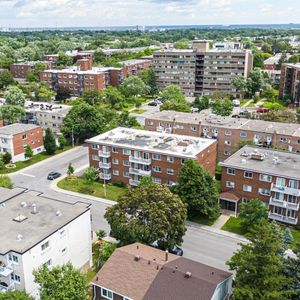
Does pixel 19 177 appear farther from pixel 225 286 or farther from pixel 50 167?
pixel 225 286

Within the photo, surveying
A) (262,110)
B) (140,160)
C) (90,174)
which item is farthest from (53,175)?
(262,110)

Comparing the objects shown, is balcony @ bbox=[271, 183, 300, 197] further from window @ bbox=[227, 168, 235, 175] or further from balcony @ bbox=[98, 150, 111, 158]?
balcony @ bbox=[98, 150, 111, 158]

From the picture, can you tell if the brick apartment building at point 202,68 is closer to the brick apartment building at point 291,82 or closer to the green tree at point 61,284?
the brick apartment building at point 291,82

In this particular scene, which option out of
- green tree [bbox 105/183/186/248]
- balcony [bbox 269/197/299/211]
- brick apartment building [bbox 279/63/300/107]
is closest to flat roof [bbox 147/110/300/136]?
balcony [bbox 269/197/299/211]

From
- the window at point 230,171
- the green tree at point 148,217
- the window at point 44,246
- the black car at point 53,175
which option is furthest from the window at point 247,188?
the black car at point 53,175

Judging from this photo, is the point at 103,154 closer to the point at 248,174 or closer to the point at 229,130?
the point at 248,174
